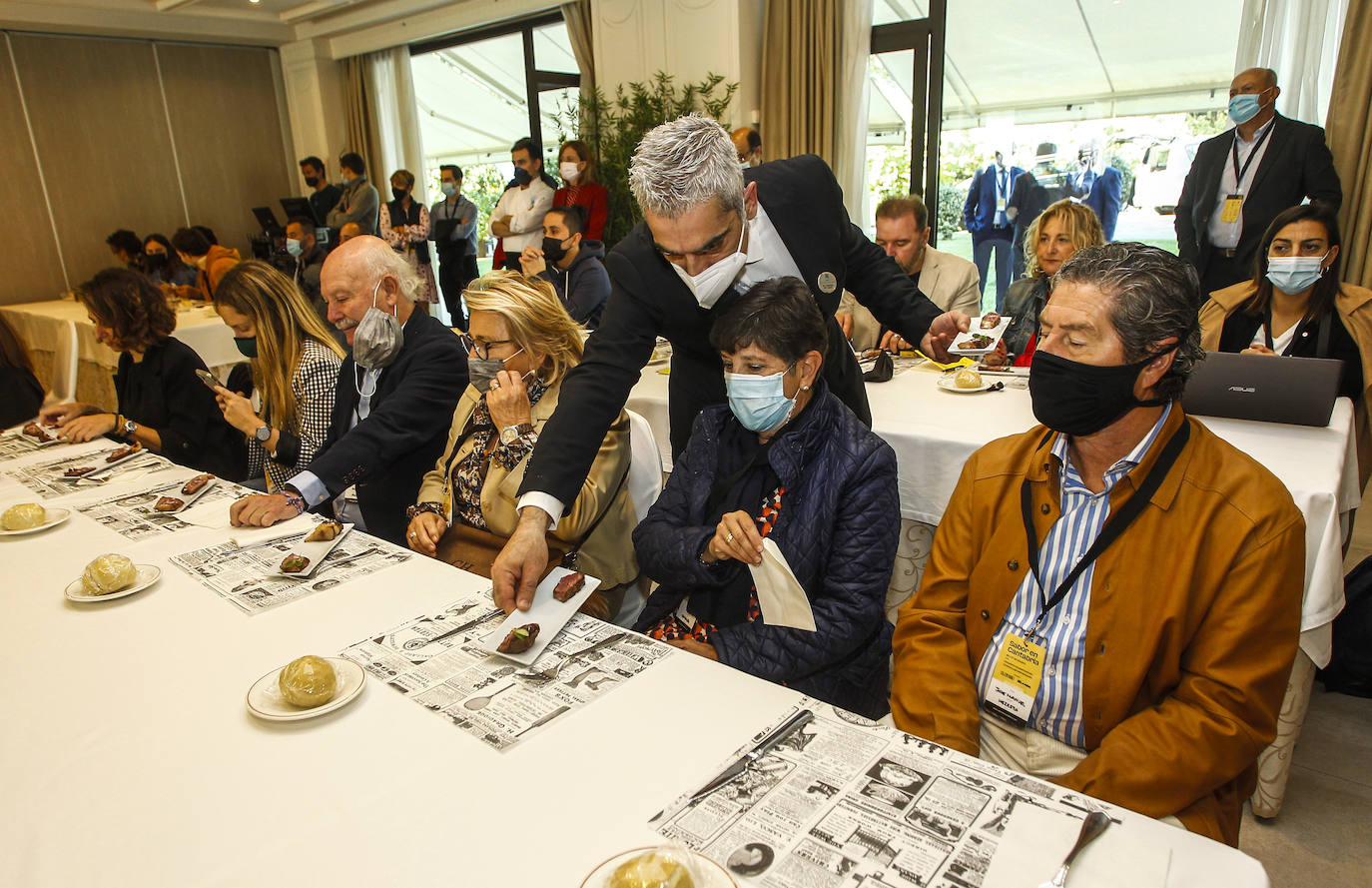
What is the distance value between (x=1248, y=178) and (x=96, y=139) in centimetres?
1096

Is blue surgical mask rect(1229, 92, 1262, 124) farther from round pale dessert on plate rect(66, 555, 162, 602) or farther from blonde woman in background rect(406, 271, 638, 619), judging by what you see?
round pale dessert on plate rect(66, 555, 162, 602)

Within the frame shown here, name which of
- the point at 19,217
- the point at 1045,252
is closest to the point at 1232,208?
the point at 1045,252

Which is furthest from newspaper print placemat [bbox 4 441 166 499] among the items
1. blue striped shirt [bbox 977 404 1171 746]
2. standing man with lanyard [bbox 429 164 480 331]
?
standing man with lanyard [bbox 429 164 480 331]

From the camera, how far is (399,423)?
8.07 ft

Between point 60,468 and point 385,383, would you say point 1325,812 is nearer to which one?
point 385,383

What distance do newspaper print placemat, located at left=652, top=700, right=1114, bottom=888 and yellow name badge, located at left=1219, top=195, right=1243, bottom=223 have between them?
446cm

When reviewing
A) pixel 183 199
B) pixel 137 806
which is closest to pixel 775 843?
pixel 137 806

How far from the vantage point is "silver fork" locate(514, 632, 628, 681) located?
128 centimetres

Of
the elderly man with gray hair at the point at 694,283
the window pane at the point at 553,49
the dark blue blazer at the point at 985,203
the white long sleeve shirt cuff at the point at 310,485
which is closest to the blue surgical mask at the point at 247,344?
the white long sleeve shirt cuff at the point at 310,485

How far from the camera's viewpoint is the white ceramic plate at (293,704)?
1.16 meters

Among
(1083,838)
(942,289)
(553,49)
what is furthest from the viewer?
(553,49)

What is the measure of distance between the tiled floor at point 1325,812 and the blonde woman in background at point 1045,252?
5.21ft

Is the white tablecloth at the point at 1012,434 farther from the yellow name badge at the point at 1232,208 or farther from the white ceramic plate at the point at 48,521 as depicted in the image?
the yellow name badge at the point at 1232,208

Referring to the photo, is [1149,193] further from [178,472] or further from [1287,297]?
[178,472]
